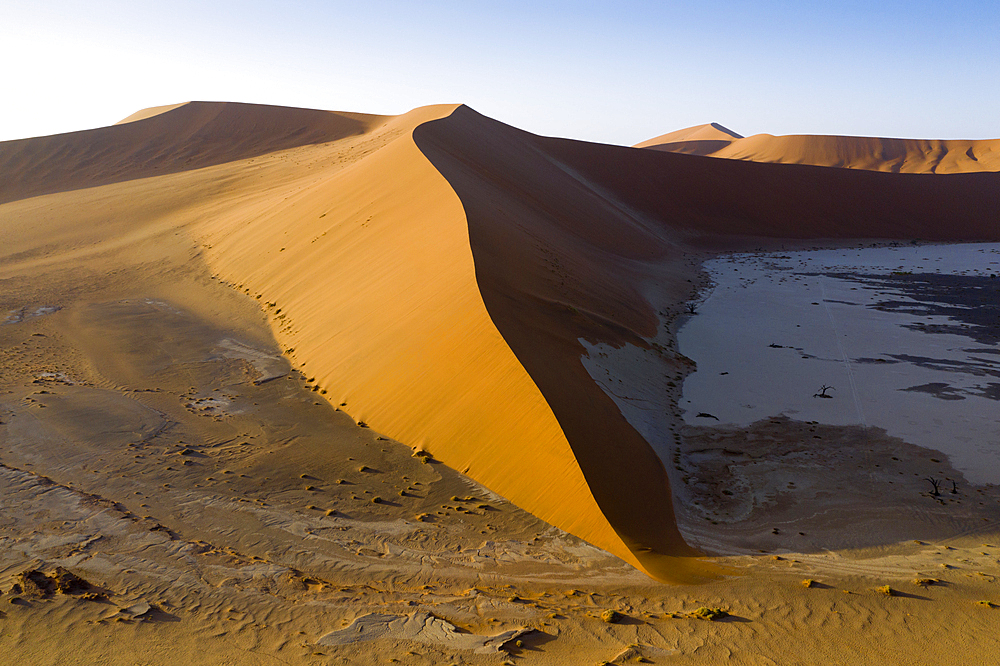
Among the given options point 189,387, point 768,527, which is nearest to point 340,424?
point 189,387

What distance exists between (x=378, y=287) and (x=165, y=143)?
3360cm

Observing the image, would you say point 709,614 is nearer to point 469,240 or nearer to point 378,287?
point 469,240

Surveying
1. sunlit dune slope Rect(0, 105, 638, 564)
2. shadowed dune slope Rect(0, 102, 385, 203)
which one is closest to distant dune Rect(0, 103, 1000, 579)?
sunlit dune slope Rect(0, 105, 638, 564)

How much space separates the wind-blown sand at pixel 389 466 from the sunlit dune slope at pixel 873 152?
1991 inches

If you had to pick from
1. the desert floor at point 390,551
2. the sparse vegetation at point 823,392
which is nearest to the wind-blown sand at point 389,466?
the desert floor at point 390,551

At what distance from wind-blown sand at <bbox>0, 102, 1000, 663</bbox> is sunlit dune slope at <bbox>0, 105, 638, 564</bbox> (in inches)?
2.0

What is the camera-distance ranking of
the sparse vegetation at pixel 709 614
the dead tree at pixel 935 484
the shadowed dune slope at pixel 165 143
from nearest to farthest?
1. the sparse vegetation at pixel 709 614
2. the dead tree at pixel 935 484
3. the shadowed dune slope at pixel 165 143

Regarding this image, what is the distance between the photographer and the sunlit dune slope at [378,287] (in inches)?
280

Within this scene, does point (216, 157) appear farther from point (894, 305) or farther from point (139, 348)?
point (894, 305)

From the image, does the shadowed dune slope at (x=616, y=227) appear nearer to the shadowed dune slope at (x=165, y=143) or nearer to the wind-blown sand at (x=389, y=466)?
the wind-blown sand at (x=389, y=466)

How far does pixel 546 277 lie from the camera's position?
468 inches

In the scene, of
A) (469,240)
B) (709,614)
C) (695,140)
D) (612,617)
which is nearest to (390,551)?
(612,617)

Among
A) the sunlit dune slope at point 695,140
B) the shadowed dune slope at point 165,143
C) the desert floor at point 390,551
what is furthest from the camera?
the sunlit dune slope at point 695,140

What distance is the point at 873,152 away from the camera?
201 ft
